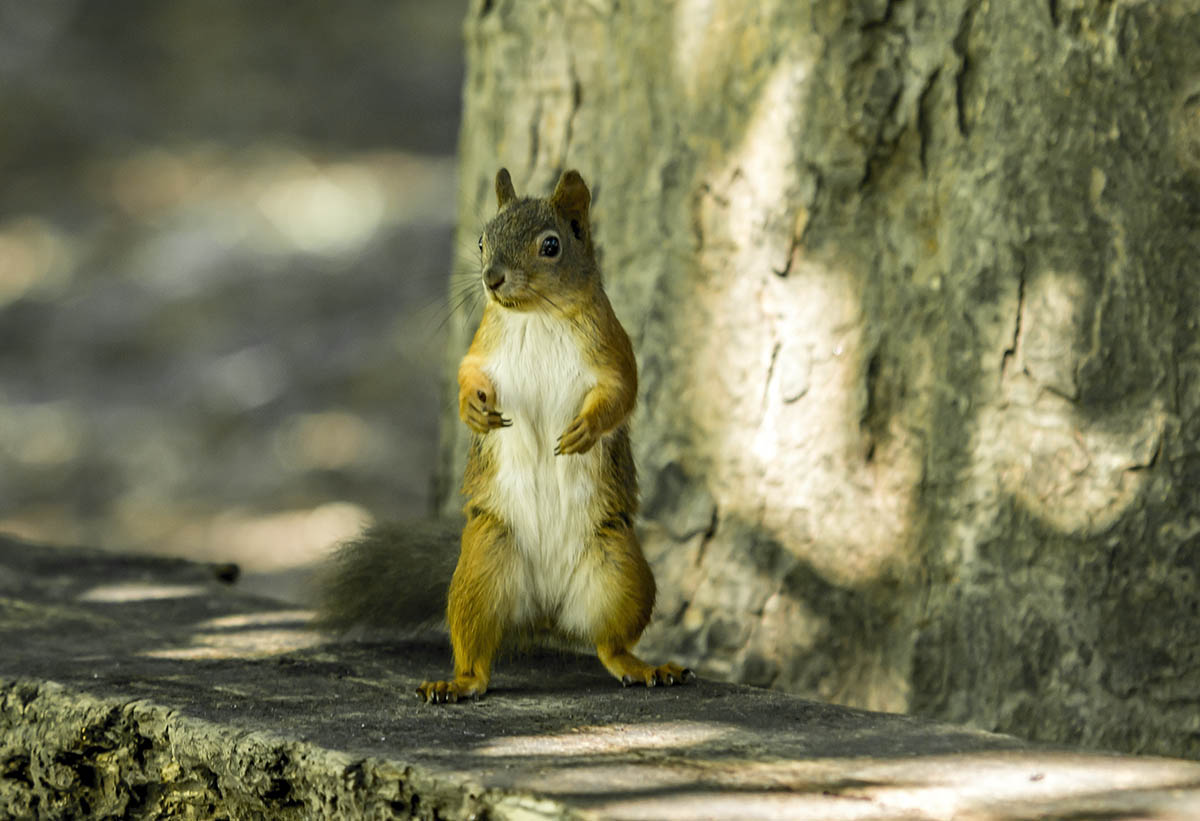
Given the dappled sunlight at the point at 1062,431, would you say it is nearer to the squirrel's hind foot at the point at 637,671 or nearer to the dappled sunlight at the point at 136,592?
the squirrel's hind foot at the point at 637,671

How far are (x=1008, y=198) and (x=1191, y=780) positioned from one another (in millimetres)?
1590

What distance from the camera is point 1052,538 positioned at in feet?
10.8

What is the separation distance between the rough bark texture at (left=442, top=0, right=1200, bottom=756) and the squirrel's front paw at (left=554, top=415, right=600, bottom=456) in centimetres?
115

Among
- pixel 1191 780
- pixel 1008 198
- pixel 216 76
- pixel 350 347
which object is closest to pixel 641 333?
pixel 1008 198

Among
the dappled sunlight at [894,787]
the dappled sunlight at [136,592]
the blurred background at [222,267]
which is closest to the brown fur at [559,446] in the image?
the dappled sunlight at [894,787]

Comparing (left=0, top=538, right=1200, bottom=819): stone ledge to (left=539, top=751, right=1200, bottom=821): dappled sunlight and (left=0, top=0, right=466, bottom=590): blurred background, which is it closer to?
(left=539, top=751, right=1200, bottom=821): dappled sunlight

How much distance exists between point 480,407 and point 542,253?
0.32 m

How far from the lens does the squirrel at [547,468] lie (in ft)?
8.80

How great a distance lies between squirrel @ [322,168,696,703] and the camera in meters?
2.68

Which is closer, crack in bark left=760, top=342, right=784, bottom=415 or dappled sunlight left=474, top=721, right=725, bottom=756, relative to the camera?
dappled sunlight left=474, top=721, right=725, bottom=756

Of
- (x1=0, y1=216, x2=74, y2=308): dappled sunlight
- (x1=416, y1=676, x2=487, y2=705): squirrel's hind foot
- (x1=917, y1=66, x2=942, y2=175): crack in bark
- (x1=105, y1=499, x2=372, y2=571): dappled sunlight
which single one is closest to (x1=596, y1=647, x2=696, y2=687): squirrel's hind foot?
(x1=416, y1=676, x2=487, y2=705): squirrel's hind foot

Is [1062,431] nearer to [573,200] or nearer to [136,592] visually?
[573,200]

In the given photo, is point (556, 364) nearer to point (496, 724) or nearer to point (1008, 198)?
point (496, 724)

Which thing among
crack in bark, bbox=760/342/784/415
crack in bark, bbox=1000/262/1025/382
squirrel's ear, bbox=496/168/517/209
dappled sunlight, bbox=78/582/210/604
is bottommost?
dappled sunlight, bbox=78/582/210/604
